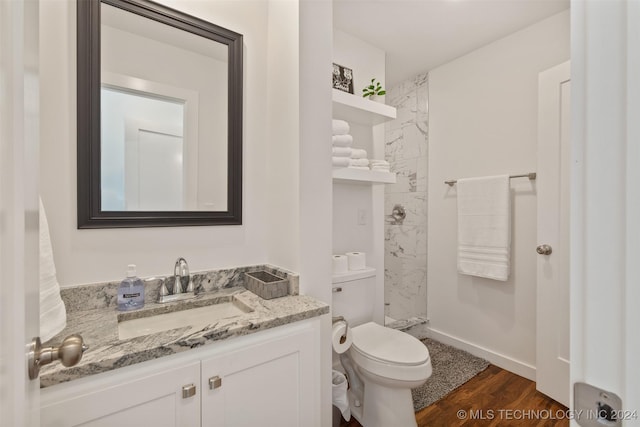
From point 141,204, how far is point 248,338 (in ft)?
2.44

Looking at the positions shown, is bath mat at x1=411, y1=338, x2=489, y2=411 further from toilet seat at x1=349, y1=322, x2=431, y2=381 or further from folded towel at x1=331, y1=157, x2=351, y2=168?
folded towel at x1=331, y1=157, x2=351, y2=168

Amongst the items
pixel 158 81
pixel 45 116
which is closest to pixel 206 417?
pixel 45 116

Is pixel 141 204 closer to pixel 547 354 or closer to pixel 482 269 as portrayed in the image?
pixel 482 269

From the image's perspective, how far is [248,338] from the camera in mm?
1034

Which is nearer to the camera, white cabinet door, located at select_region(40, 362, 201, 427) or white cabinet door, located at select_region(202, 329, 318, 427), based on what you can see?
white cabinet door, located at select_region(40, 362, 201, 427)

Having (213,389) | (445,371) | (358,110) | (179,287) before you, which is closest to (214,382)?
(213,389)

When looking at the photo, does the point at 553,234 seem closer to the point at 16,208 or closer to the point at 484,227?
the point at 484,227

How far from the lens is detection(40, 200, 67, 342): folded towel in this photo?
85cm

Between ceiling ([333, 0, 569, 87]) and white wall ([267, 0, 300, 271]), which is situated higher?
ceiling ([333, 0, 569, 87])

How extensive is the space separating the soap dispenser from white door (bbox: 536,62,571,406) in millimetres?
2220

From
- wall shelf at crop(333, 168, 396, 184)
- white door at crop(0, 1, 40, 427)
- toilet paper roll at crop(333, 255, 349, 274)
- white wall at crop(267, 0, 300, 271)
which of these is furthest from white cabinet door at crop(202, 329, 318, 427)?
wall shelf at crop(333, 168, 396, 184)

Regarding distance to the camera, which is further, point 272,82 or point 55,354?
point 272,82

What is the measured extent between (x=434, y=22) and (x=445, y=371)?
2.49 m

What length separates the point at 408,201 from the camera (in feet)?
9.42
